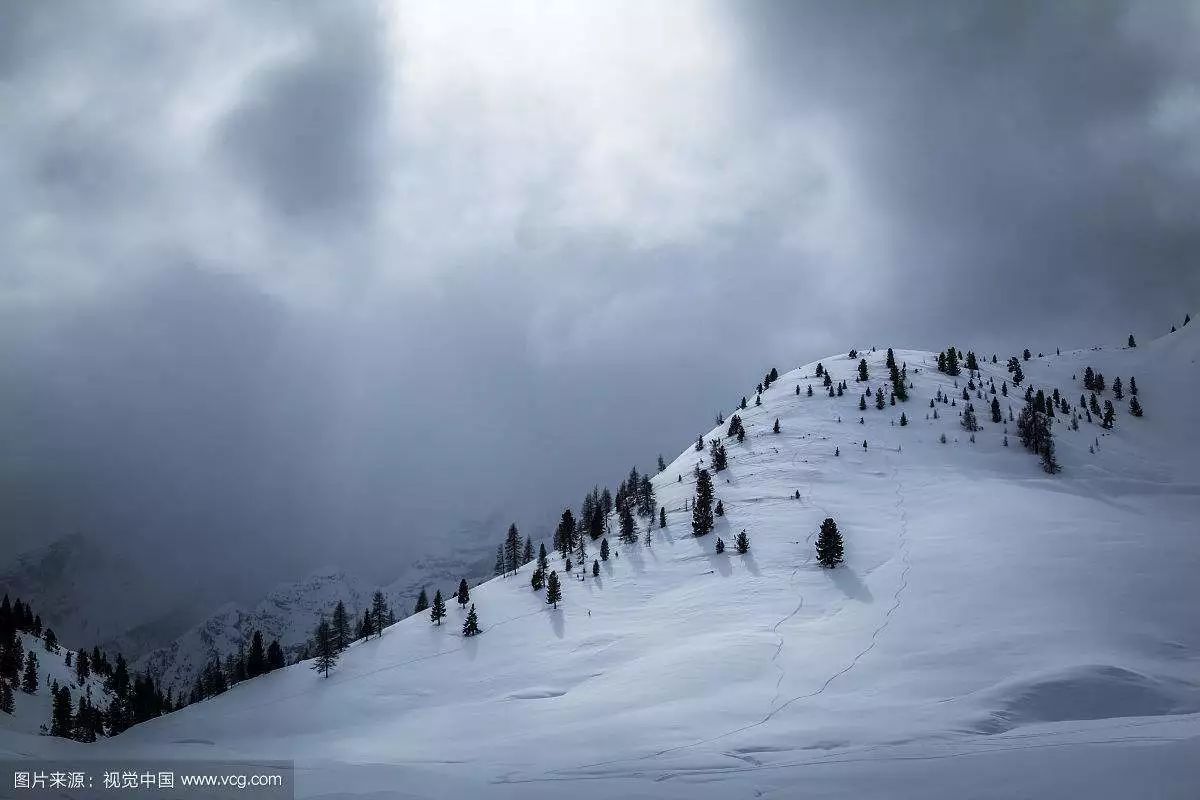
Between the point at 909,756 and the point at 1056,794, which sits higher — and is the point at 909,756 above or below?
below

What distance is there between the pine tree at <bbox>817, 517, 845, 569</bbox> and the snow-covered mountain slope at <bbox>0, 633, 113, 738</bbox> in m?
126

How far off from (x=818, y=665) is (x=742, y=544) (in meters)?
A: 39.1

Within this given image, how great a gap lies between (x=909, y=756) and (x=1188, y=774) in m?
9.65

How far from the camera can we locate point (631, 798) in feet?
83.4

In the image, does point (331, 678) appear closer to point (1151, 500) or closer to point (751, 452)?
point (751, 452)

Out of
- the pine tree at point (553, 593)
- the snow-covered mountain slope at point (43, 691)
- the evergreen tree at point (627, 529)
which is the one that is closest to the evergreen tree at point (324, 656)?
the pine tree at point (553, 593)

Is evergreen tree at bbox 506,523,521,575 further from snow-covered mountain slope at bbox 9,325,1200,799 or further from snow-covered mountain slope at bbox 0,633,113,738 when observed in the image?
snow-covered mountain slope at bbox 0,633,113,738

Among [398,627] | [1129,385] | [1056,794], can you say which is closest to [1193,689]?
[1056,794]

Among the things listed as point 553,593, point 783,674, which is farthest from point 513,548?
point 783,674

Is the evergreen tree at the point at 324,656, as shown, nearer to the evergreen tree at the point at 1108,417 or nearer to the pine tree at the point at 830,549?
the pine tree at the point at 830,549

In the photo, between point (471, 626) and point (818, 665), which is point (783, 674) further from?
point (471, 626)

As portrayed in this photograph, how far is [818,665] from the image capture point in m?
47.2

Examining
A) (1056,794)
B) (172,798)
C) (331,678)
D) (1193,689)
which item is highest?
(1056,794)

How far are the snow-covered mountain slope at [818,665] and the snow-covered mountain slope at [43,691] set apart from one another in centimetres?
6226
